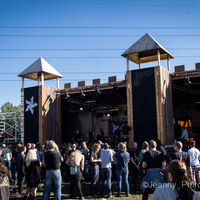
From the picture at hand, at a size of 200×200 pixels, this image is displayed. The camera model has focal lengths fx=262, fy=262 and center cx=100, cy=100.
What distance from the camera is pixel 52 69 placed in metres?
14.7

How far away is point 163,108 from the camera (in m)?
11.2

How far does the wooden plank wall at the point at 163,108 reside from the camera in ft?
36.1

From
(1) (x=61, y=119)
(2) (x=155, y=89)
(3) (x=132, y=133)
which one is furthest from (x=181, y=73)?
(1) (x=61, y=119)

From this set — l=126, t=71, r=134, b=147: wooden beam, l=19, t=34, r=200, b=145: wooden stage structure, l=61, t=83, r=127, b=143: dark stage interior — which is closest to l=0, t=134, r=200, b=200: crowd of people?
l=126, t=71, r=134, b=147: wooden beam

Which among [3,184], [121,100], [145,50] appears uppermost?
[145,50]

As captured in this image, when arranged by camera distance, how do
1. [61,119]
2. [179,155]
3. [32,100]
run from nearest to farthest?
[179,155], [32,100], [61,119]

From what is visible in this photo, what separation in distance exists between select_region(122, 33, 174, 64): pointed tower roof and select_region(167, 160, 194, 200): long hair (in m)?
10.2

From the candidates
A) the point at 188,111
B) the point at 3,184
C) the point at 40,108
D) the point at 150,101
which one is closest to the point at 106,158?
the point at 3,184

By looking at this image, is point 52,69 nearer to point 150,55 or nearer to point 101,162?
point 150,55

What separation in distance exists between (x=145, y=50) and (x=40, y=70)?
5.65m

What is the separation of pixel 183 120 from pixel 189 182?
53.9ft

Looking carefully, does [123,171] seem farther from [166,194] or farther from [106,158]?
[166,194]

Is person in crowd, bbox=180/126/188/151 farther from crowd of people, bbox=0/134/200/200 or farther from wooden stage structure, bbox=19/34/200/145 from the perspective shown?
crowd of people, bbox=0/134/200/200

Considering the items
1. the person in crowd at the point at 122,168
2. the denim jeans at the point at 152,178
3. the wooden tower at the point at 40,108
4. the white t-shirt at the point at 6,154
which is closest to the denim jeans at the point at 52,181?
the denim jeans at the point at 152,178
